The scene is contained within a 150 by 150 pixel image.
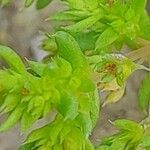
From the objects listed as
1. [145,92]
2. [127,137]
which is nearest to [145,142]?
[127,137]

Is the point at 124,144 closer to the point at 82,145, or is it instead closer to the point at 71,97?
the point at 82,145

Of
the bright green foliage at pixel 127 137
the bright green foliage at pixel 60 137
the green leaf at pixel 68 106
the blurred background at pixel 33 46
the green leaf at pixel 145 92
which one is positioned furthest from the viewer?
the blurred background at pixel 33 46

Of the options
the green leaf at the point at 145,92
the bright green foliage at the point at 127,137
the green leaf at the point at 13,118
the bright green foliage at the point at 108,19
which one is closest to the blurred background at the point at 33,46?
the green leaf at the point at 145,92

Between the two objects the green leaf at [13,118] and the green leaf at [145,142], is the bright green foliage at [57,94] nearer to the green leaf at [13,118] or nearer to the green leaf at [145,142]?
the green leaf at [13,118]

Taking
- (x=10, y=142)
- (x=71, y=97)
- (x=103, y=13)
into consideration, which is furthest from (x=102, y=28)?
(x=10, y=142)

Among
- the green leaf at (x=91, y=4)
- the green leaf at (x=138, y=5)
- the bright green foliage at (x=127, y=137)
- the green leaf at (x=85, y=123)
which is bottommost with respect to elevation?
the bright green foliage at (x=127, y=137)

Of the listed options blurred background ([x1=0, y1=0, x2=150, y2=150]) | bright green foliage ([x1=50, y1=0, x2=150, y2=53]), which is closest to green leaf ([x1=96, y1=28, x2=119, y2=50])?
bright green foliage ([x1=50, y1=0, x2=150, y2=53])

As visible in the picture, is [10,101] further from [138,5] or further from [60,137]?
[138,5]
